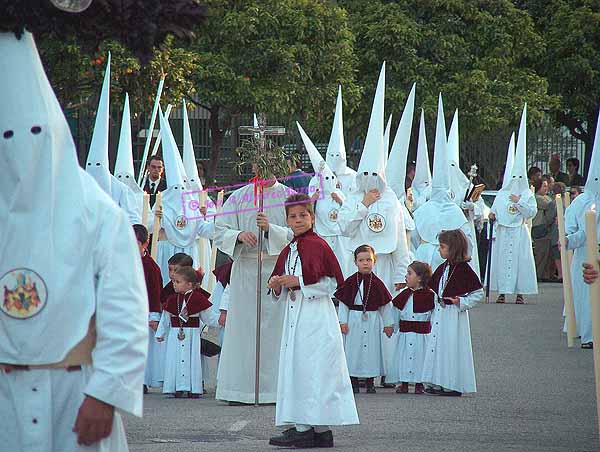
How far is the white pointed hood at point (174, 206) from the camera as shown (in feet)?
56.9

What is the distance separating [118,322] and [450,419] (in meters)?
6.35

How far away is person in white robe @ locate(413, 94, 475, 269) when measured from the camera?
18.0 meters

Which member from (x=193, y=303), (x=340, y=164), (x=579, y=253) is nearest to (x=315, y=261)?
(x=193, y=303)

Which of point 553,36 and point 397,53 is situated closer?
point 397,53

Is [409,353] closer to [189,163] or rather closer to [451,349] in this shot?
[451,349]

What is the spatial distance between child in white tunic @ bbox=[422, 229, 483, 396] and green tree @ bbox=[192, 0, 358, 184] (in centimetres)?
1436

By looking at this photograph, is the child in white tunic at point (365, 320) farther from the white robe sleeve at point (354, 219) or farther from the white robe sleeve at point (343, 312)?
the white robe sleeve at point (354, 219)

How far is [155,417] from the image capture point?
10648mm

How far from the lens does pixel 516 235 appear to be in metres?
23.4

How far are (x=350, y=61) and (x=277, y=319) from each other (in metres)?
17.9

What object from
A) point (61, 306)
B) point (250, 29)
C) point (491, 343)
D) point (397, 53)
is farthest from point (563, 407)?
point (397, 53)

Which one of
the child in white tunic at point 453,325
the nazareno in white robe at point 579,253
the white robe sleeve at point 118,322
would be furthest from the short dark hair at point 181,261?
the white robe sleeve at point 118,322

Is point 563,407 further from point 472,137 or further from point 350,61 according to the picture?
point 472,137

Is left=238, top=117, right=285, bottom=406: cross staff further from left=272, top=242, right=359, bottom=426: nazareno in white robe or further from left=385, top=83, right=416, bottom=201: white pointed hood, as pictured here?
left=385, top=83, right=416, bottom=201: white pointed hood
